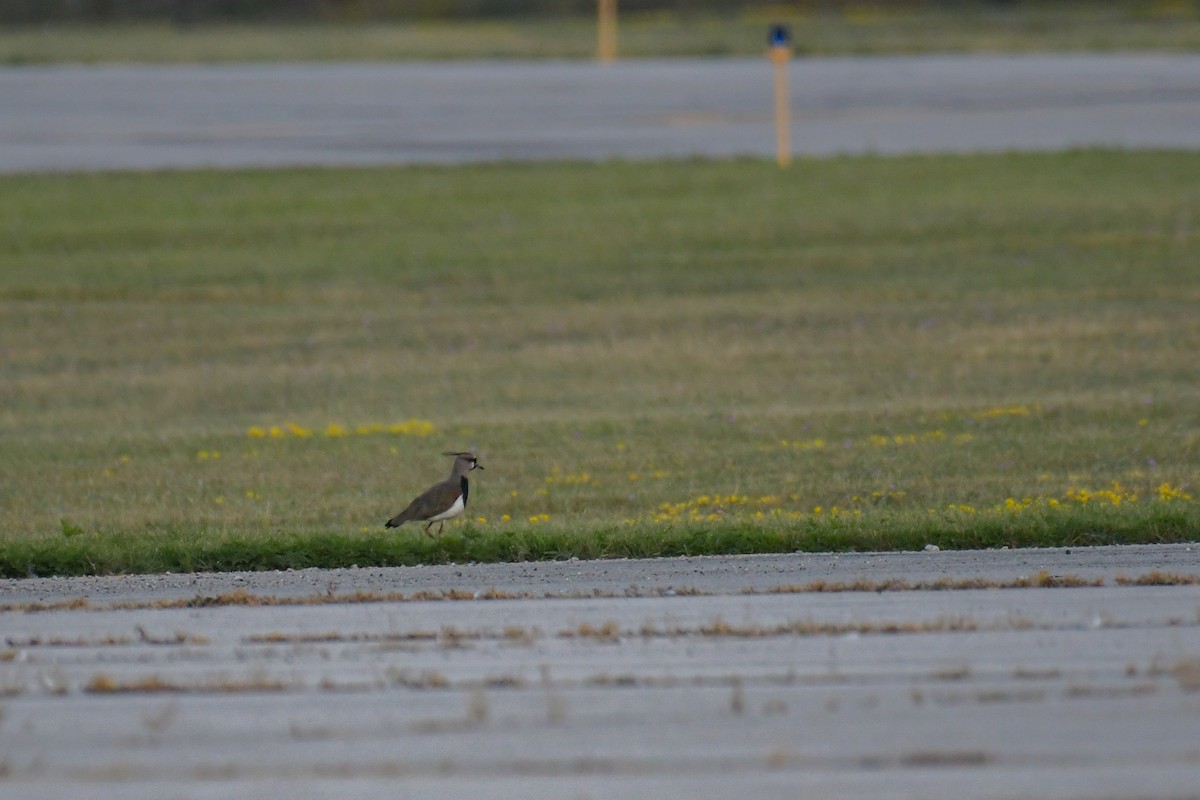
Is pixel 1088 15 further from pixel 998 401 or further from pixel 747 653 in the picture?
pixel 747 653

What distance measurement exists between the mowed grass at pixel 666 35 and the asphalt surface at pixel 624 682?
3448 cm

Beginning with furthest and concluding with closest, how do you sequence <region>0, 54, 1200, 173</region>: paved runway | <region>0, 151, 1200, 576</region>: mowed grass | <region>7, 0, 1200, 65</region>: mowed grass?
<region>7, 0, 1200, 65</region>: mowed grass, <region>0, 54, 1200, 173</region>: paved runway, <region>0, 151, 1200, 576</region>: mowed grass

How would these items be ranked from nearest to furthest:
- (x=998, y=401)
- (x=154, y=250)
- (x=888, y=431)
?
(x=888, y=431), (x=998, y=401), (x=154, y=250)

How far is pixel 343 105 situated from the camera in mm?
33531

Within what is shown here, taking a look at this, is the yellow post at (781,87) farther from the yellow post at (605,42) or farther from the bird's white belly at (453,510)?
the bird's white belly at (453,510)

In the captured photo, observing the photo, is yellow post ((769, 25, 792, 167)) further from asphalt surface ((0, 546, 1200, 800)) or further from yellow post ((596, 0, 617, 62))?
asphalt surface ((0, 546, 1200, 800))

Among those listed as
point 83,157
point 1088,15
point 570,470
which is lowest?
point 570,470

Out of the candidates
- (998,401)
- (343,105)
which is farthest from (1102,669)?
(343,105)

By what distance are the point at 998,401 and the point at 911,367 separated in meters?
1.60

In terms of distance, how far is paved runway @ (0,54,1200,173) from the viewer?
27.4 m

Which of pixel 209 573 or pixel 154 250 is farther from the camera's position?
pixel 154 250

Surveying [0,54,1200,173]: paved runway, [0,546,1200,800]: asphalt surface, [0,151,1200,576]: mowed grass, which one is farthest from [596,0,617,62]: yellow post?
[0,546,1200,800]: asphalt surface

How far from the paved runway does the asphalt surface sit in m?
18.5

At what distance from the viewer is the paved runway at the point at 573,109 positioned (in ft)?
90.0
